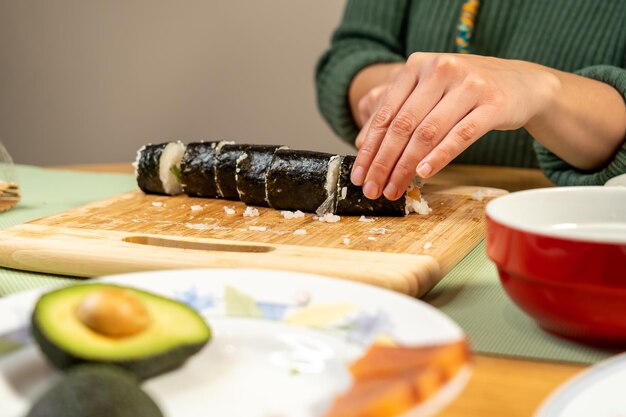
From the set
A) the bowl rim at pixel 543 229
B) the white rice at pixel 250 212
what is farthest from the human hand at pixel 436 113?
the bowl rim at pixel 543 229

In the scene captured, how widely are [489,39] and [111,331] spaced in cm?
207

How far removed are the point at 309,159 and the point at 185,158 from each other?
32cm

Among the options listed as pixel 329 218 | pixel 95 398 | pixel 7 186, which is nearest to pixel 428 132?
pixel 329 218

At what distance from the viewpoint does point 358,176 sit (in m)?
1.55

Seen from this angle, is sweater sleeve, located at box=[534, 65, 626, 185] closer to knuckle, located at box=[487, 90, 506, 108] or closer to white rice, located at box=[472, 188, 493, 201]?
white rice, located at box=[472, 188, 493, 201]

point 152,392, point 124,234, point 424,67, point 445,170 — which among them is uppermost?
point 424,67

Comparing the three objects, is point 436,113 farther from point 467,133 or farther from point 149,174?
point 149,174

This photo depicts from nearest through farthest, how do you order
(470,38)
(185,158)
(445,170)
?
(185,158), (445,170), (470,38)

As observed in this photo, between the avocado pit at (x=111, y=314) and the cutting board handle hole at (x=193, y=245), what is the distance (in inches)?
22.5

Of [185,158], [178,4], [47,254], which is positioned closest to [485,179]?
[185,158]

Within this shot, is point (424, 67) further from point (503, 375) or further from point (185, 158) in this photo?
point (503, 375)

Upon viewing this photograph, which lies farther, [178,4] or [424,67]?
[178,4]

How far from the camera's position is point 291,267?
1.12 metres

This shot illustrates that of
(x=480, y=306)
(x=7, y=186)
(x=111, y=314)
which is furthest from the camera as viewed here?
(x=7, y=186)
